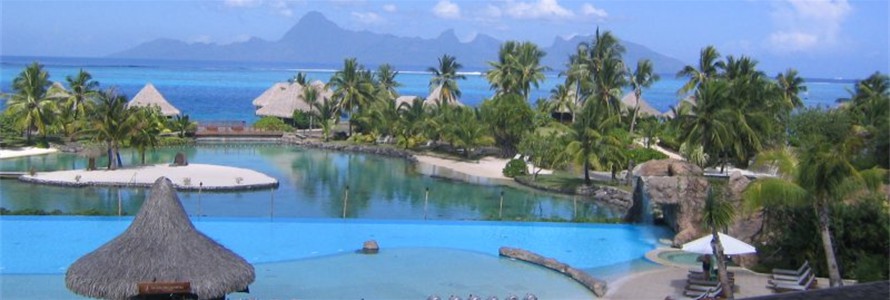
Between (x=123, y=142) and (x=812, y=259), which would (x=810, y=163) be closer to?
(x=812, y=259)

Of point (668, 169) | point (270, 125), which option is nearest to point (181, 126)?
point (270, 125)

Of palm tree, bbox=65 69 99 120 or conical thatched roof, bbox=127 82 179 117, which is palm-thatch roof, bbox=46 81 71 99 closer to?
palm tree, bbox=65 69 99 120

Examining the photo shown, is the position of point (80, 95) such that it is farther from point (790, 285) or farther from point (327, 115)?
point (790, 285)

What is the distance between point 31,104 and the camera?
121 feet

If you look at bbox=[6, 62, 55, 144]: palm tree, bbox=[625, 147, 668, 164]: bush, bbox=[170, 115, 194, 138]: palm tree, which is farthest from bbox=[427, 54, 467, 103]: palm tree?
bbox=[6, 62, 55, 144]: palm tree

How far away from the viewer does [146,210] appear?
10.9 metres

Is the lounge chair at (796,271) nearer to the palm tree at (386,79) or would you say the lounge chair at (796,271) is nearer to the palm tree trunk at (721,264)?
the palm tree trunk at (721,264)

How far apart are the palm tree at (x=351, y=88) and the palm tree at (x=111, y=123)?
49.5 ft

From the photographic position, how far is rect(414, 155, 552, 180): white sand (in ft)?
106

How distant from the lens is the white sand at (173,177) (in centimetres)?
2683

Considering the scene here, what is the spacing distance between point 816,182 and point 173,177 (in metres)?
20.2

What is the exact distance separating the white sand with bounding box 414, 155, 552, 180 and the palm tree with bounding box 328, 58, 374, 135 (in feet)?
25.1

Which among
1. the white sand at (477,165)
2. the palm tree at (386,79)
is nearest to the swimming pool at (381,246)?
the white sand at (477,165)

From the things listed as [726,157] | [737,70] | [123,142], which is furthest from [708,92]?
[123,142]
